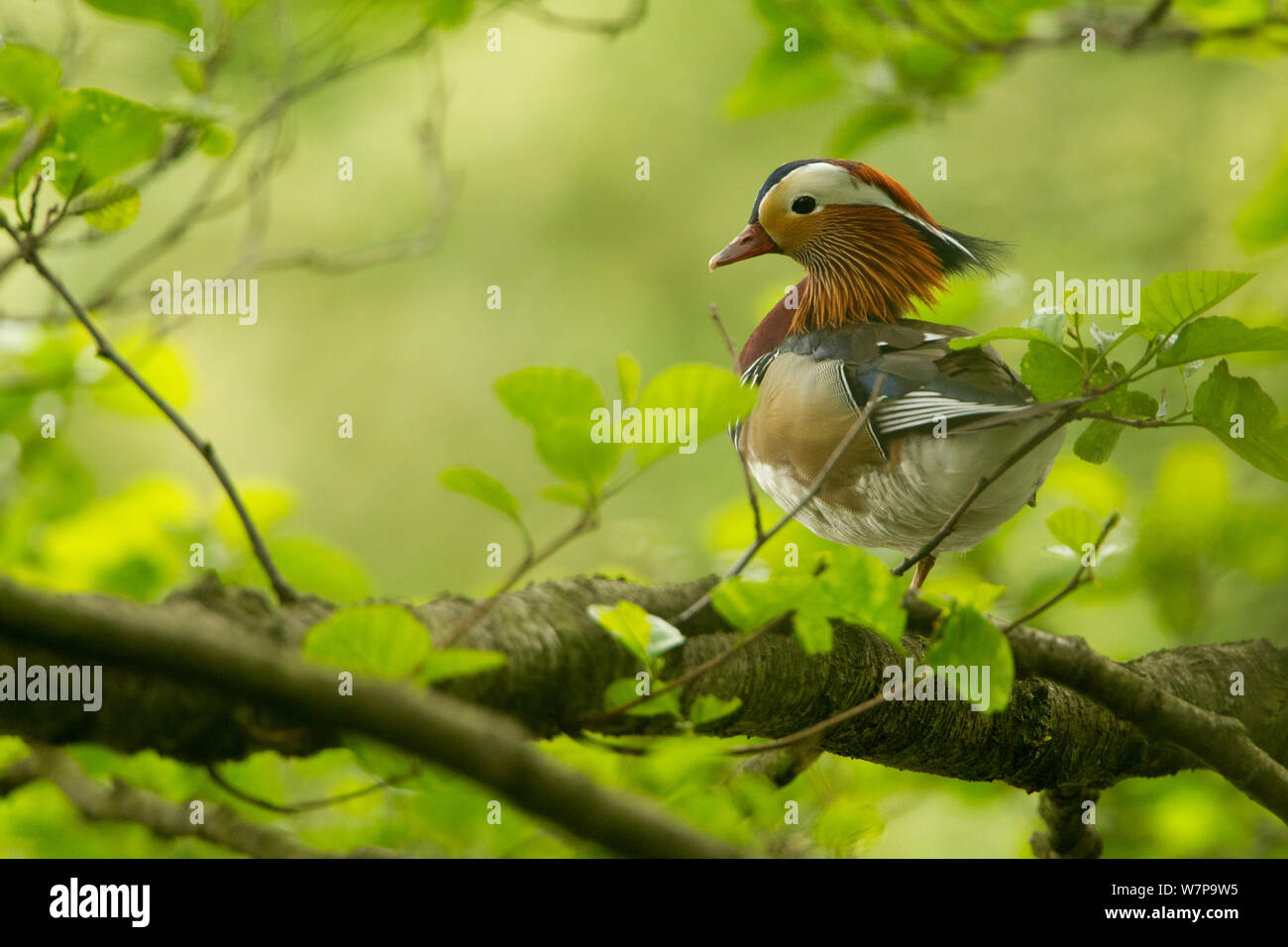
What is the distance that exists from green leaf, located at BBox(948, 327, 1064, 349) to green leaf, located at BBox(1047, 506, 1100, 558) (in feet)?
0.39

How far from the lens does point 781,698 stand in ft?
2.44

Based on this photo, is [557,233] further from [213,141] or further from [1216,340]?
[1216,340]

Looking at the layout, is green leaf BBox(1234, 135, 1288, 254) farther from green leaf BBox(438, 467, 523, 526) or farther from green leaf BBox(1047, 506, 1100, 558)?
green leaf BBox(438, 467, 523, 526)

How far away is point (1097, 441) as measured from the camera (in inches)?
31.0

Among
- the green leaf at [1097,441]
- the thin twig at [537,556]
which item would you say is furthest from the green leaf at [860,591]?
the green leaf at [1097,441]

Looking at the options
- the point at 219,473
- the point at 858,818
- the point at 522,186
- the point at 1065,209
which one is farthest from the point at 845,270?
the point at 522,186

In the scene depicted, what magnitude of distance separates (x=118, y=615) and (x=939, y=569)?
1764 millimetres

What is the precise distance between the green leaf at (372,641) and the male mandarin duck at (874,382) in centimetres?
54

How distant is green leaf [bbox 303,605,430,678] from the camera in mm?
438

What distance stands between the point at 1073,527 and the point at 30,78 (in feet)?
2.25

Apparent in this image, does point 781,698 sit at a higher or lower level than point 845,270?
lower

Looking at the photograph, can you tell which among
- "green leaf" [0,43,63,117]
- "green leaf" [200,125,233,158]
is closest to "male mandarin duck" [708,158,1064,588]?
"green leaf" [200,125,233,158]

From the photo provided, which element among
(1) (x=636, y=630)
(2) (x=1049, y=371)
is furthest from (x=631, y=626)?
(2) (x=1049, y=371)
